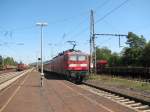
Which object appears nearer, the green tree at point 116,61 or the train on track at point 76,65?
the train on track at point 76,65

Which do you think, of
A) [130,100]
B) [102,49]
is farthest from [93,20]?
[102,49]

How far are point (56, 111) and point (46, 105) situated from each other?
2.15 metres

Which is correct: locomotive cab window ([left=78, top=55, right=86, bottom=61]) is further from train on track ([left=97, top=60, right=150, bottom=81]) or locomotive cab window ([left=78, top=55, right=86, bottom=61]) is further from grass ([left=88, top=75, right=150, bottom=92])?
train on track ([left=97, top=60, right=150, bottom=81])

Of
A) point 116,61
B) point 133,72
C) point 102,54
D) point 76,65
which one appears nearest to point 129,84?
point 76,65

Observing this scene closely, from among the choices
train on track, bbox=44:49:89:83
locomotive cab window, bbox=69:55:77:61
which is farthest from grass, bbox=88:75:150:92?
locomotive cab window, bbox=69:55:77:61

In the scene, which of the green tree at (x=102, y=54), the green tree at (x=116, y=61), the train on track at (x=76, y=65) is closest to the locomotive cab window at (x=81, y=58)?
the train on track at (x=76, y=65)

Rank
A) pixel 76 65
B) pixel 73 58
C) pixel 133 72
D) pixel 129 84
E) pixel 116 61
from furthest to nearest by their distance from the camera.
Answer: pixel 116 61
pixel 133 72
pixel 73 58
pixel 76 65
pixel 129 84

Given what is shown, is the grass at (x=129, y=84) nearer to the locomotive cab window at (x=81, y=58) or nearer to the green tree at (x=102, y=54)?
the locomotive cab window at (x=81, y=58)

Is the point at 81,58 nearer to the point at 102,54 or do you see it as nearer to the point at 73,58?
the point at 73,58

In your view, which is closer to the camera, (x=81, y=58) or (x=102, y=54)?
(x=81, y=58)

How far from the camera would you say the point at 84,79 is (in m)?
38.6

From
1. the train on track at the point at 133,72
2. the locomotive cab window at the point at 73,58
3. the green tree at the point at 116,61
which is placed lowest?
the train on track at the point at 133,72

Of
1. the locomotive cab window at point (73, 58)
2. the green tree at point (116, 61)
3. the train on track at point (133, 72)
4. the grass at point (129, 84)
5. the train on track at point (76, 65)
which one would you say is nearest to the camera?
the grass at point (129, 84)

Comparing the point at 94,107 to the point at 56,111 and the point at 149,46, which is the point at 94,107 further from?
the point at 149,46
